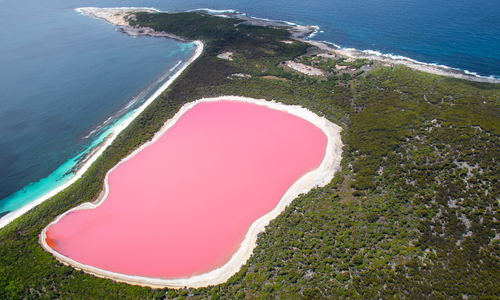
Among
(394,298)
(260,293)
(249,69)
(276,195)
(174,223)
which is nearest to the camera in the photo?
(394,298)

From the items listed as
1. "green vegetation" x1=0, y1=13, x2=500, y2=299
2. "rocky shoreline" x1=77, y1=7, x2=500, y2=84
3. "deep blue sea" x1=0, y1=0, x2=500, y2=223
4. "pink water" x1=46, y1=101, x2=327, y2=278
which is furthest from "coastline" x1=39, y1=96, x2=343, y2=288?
"rocky shoreline" x1=77, y1=7, x2=500, y2=84

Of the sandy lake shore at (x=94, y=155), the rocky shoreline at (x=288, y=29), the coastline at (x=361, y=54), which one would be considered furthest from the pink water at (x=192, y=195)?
the rocky shoreline at (x=288, y=29)

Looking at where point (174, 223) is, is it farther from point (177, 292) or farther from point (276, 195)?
point (276, 195)

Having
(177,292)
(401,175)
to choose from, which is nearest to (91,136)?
(177,292)

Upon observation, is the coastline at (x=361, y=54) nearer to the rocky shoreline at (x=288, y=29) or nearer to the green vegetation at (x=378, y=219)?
the rocky shoreline at (x=288, y=29)

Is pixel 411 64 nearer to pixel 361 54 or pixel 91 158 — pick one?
pixel 361 54

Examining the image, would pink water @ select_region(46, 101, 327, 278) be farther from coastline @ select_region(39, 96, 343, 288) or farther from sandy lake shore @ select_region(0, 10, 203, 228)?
sandy lake shore @ select_region(0, 10, 203, 228)
